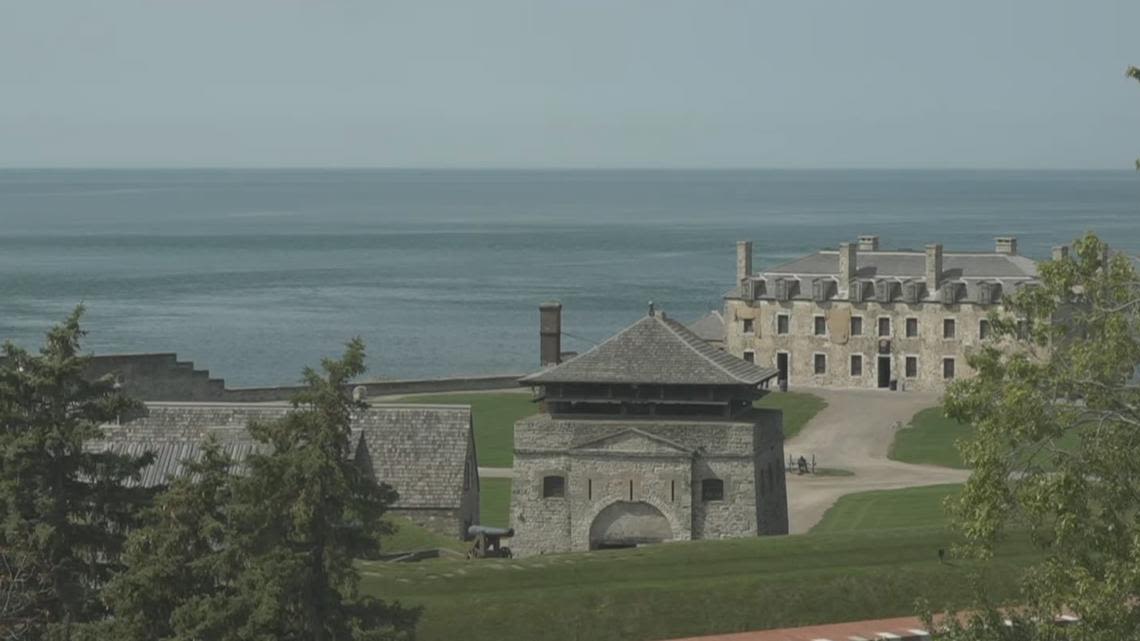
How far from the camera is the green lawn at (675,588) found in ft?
114

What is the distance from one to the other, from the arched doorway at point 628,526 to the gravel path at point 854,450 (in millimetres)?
8492

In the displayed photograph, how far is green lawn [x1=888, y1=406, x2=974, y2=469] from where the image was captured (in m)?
66.4

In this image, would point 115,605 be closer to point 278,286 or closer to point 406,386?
point 406,386

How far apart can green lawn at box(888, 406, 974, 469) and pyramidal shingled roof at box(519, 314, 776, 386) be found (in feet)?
72.7

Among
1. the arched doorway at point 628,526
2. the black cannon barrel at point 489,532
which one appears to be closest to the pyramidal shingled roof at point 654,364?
the arched doorway at point 628,526

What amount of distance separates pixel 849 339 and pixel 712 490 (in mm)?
45793

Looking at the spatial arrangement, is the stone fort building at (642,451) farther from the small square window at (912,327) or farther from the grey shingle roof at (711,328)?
the grey shingle roof at (711,328)

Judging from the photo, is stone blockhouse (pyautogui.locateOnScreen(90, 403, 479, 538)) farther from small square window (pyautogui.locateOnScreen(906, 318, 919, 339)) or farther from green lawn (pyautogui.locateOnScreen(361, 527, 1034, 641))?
small square window (pyautogui.locateOnScreen(906, 318, 919, 339))

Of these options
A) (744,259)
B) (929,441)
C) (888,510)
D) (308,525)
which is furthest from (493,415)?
(308,525)

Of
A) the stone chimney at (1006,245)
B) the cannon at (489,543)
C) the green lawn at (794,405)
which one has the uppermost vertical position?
the stone chimney at (1006,245)

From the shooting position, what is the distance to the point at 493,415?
72875mm

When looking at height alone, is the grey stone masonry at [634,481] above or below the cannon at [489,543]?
above

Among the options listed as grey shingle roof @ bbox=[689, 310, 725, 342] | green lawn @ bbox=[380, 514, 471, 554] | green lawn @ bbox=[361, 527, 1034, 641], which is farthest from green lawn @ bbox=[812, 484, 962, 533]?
grey shingle roof @ bbox=[689, 310, 725, 342]

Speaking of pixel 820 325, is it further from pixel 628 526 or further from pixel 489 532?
pixel 489 532
